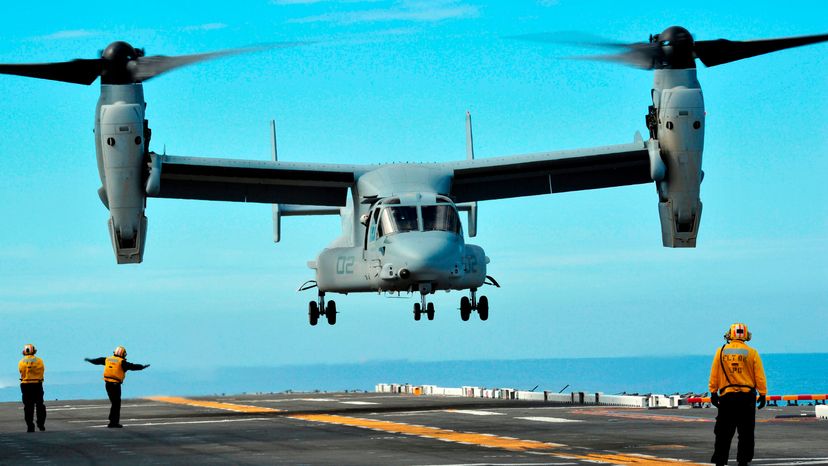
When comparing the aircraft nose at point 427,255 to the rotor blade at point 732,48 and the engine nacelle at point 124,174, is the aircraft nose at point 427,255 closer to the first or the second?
the engine nacelle at point 124,174

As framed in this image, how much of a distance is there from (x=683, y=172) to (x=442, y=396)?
11302 millimetres

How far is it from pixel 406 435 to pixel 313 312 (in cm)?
1540

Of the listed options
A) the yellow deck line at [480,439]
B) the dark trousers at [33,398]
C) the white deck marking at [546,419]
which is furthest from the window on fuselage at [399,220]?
the dark trousers at [33,398]

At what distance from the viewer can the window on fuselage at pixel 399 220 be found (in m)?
29.3

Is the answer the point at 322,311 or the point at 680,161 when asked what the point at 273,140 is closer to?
the point at 322,311

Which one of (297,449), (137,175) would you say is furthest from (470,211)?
(297,449)

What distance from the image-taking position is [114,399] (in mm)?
24594

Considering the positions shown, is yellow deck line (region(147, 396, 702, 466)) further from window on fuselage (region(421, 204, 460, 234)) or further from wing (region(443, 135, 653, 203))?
wing (region(443, 135, 653, 203))

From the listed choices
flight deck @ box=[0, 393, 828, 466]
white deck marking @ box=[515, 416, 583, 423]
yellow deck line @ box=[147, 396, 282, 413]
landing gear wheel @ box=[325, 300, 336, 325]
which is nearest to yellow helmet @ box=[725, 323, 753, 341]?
flight deck @ box=[0, 393, 828, 466]

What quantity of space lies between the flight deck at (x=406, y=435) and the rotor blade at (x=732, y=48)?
8686 mm

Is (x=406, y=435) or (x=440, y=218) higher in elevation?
(x=440, y=218)

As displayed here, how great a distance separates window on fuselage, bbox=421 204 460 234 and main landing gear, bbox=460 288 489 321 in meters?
3.83

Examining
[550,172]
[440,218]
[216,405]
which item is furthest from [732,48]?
[216,405]

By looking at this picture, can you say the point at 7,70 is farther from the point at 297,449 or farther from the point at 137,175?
the point at 297,449
